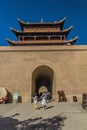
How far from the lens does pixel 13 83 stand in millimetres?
16047

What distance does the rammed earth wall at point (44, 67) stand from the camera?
16.0 meters

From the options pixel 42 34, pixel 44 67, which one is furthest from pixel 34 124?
pixel 42 34

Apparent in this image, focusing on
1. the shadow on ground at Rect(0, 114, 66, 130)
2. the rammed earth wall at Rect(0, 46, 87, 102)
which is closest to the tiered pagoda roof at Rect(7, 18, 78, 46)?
the rammed earth wall at Rect(0, 46, 87, 102)

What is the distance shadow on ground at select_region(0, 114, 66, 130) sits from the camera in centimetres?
722

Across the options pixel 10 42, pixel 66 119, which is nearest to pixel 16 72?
pixel 10 42

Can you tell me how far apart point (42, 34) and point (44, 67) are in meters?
5.88

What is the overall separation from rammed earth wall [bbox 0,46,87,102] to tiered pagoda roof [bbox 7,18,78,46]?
4.41 metres

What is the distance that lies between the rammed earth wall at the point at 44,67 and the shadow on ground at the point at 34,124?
7.37 meters

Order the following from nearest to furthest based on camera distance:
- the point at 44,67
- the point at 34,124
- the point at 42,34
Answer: the point at 34,124, the point at 44,67, the point at 42,34

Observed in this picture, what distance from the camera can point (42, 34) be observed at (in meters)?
21.7

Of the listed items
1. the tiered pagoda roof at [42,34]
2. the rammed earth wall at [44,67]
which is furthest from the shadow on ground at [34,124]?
the tiered pagoda roof at [42,34]

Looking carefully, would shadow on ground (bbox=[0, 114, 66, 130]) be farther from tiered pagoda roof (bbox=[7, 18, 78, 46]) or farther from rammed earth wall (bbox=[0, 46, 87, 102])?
tiered pagoda roof (bbox=[7, 18, 78, 46])

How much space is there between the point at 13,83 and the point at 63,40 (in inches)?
301

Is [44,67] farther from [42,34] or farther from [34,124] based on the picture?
[34,124]
